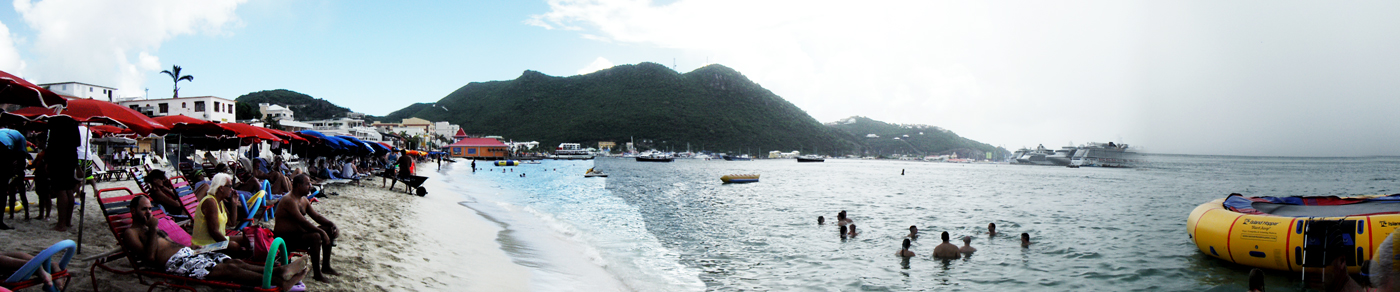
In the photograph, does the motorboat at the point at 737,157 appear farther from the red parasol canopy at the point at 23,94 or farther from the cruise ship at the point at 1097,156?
the red parasol canopy at the point at 23,94

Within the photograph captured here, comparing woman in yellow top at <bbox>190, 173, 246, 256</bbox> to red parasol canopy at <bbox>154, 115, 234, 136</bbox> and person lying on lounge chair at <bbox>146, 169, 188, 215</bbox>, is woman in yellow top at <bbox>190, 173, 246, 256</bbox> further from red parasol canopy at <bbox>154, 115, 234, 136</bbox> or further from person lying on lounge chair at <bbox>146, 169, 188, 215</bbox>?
red parasol canopy at <bbox>154, 115, 234, 136</bbox>

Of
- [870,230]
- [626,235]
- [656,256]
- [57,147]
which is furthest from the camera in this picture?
[870,230]

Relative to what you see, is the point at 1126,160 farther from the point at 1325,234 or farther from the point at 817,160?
the point at 1325,234

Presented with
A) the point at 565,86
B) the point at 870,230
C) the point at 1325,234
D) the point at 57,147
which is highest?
the point at 565,86

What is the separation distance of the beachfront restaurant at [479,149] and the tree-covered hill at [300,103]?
26472 millimetres

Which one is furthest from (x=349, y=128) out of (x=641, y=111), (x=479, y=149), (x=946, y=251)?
(x=946, y=251)

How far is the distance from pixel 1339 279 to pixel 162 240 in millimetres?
11810

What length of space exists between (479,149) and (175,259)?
103 meters

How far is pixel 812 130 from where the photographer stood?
148500 millimetres

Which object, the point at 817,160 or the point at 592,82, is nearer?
the point at 817,160

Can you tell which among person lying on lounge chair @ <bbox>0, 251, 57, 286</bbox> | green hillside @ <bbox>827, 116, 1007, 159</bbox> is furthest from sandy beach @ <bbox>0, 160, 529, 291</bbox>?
green hillside @ <bbox>827, 116, 1007, 159</bbox>

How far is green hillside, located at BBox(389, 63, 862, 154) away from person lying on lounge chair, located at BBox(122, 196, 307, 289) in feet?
377

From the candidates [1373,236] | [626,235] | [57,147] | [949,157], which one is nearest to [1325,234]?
[1373,236]

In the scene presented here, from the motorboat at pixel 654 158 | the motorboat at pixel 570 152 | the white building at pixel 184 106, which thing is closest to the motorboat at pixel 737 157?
the motorboat at pixel 654 158
